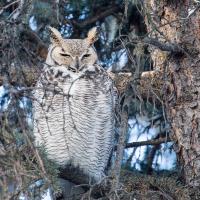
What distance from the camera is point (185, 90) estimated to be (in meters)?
3.26

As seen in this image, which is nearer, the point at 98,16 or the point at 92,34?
the point at 92,34

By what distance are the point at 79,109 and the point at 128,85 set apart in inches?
37.0

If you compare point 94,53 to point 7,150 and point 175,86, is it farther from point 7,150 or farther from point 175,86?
point 7,150

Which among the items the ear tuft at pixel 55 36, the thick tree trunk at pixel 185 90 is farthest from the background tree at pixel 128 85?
the ear tuft at pixel 55 36

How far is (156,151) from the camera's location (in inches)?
157

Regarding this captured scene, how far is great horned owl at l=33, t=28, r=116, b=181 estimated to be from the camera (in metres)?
3.51

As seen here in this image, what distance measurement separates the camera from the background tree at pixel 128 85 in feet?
6.45

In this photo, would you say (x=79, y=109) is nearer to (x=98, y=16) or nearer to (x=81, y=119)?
(x=81, y=119)

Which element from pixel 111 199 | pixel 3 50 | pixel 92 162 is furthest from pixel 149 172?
pixel 3 50

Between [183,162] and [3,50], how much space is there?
1.52 m

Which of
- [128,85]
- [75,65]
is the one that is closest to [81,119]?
[75,65]

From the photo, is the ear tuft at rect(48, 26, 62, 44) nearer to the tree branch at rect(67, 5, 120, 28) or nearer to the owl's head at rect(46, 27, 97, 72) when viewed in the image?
the owl's head at rect(46, 27, 97, 72)

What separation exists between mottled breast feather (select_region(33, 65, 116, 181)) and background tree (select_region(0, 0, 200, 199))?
122mm

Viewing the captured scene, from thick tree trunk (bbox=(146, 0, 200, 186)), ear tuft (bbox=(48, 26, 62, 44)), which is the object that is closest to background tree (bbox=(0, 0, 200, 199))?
thick tree trunk (bbox=(146, 0, 200, 186))
